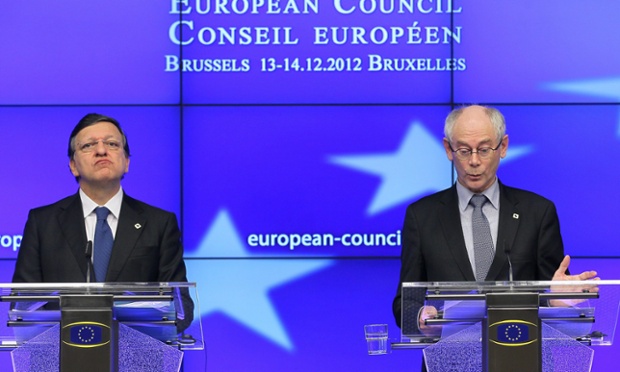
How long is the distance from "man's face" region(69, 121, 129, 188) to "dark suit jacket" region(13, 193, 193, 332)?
13 cm

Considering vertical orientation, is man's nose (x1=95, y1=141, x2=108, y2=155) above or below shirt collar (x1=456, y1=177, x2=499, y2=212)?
above

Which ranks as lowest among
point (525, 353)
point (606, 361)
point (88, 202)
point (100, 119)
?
point (606, 361)

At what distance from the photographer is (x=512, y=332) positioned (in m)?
3.32

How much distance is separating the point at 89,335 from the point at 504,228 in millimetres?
1633

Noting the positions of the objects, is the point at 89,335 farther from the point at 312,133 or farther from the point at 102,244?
the point at 312,133

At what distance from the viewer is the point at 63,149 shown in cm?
574

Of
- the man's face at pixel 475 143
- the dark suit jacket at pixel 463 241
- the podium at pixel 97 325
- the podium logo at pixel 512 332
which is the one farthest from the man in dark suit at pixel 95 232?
the podium logo at pixel 512 332

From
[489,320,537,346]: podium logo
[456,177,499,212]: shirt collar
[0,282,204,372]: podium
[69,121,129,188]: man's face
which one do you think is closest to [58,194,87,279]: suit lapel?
[69,121,129,188]: man's face

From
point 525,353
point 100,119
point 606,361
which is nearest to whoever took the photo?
point 525,353

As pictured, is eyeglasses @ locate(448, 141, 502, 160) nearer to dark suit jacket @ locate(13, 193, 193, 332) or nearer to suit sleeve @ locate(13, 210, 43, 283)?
dark suit jacket @ locate(13, 193, 193, 332)

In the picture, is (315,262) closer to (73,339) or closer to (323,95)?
(323,95)

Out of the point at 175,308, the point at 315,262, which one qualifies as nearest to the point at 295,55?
the point at 315,262

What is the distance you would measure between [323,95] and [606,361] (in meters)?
2.00

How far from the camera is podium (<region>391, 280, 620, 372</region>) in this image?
331 cm
